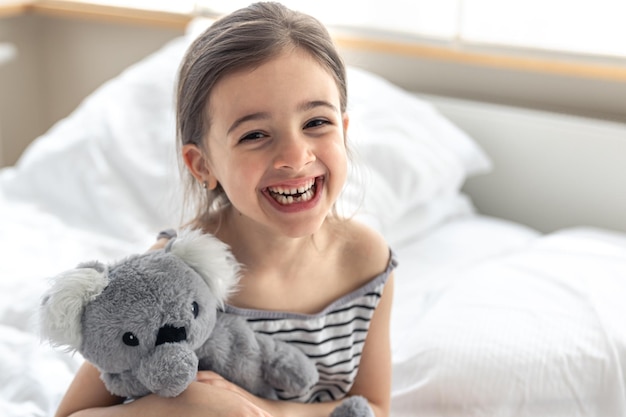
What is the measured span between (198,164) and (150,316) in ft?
0.77

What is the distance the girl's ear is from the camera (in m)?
0.95

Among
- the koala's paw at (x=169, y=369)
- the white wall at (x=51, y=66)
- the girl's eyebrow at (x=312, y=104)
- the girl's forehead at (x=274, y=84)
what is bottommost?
the white wall at (x=51, y=66)

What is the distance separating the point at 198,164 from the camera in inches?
38.0

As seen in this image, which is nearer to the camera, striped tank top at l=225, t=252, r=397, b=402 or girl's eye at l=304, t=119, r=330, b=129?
girl's eye at l=304, t=119, r=330, b=129

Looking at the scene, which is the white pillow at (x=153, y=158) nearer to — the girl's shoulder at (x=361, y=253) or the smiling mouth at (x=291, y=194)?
the girl's shoulder at (x=361, y=253)

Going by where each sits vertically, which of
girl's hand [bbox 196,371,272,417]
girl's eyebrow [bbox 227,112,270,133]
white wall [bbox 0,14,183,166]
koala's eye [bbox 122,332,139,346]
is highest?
girl's eyebrow [bbox 227,112,270,133]

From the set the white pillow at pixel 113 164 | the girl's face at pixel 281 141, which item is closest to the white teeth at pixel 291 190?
the girl's face at pixel 281 141

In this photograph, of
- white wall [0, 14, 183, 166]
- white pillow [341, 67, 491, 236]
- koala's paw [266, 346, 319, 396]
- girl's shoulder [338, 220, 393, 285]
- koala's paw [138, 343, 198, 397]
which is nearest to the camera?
koala's paw [138, 343, 198, 397]

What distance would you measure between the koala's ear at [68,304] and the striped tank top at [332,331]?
231 millimetres

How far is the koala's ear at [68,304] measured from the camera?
79 centimetres

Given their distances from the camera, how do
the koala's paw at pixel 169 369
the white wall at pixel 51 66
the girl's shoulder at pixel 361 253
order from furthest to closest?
the white wall at pixel 51 66, the girl's shoulder at pixel 361 253, the koala's paw at pixel 169 369

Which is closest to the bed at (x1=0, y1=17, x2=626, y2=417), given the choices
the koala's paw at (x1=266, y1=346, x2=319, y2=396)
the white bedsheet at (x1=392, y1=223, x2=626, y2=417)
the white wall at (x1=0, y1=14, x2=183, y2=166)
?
the white bedsheet at (x1=392, y1=223, x2=626, y2=417)

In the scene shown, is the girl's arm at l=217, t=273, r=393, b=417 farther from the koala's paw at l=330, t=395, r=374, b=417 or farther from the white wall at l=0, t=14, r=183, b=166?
the white wall at l=0, t=14, r=183, b=166

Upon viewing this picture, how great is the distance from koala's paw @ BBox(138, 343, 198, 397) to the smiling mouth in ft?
0.65
